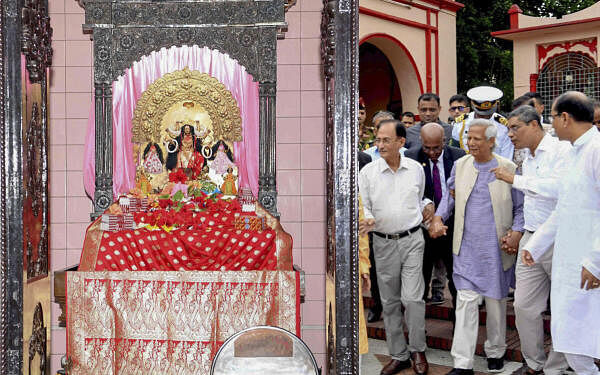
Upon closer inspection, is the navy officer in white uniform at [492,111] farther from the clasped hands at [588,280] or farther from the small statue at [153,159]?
the small statue at [153,159]

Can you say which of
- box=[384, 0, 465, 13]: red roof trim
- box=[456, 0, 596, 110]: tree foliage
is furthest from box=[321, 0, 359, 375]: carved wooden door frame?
box=[456, 0, 596, 110]: tree foliage

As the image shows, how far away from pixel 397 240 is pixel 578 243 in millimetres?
1314

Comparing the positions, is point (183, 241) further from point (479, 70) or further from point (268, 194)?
point (479, 70)

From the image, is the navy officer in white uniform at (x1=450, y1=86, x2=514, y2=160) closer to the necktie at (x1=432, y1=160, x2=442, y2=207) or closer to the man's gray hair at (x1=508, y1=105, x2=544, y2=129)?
the necktie at (x1=432, y1=160, x2=442, y2=207)

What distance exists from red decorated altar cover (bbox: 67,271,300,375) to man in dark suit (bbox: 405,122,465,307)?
1.88 m

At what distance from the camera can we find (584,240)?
3.74 meters

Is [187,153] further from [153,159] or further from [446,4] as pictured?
[446,4]

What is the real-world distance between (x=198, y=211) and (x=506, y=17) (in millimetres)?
16379

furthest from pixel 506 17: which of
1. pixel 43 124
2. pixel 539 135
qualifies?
pixel 43 124

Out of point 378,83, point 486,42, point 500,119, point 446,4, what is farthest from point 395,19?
point 486,42

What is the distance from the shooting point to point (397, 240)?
4715 mm

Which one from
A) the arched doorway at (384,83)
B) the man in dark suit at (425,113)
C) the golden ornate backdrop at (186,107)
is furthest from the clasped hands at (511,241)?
the arched doorway at (384,83)

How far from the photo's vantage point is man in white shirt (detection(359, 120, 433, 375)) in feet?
15.4

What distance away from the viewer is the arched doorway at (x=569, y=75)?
1314 centimetres
